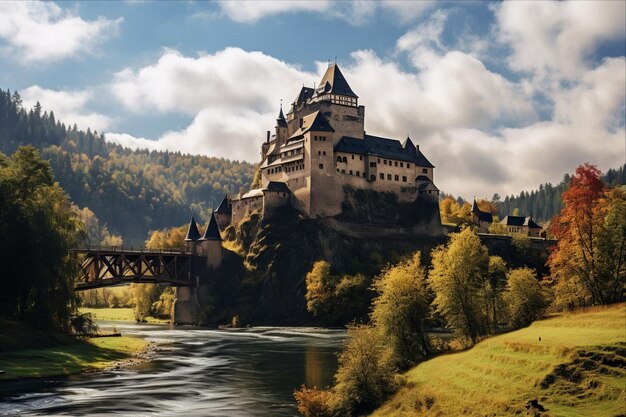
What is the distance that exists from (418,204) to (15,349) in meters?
112

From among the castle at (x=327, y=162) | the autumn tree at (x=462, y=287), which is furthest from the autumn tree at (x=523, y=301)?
the castle at (x=327, y=162)

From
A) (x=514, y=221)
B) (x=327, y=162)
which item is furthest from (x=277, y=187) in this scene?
(x=514, y=221)

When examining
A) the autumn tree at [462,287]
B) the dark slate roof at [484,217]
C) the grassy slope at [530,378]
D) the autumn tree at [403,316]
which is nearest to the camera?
the grassy slope at [530,378]

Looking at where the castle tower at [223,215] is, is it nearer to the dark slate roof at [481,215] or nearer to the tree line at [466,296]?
the dark slate roof at [481,215]

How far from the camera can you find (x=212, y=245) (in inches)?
5940

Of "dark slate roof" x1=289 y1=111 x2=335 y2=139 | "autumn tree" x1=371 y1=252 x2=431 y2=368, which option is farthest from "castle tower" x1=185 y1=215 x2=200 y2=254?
"autumn tree" x1=371 y1=252 x2=431 y2=368

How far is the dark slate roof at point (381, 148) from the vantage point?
521 feet

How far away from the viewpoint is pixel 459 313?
2279 inches

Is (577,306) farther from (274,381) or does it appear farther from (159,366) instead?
(159,366)

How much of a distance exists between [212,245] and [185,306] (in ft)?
46.2

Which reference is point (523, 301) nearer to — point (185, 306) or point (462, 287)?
point (462, 287)

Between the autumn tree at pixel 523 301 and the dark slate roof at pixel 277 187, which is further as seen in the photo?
the dark slate roof at pixel 277 187

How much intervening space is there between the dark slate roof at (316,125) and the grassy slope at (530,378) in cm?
10451

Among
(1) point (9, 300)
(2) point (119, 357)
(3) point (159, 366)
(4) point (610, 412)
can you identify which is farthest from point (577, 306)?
(1) point (9, 300)
